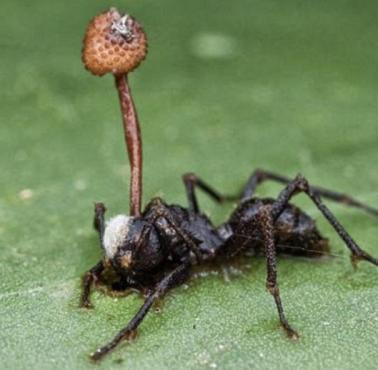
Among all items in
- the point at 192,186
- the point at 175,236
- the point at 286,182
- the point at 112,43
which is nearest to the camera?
the point at 112,43

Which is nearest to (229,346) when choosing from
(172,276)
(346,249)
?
(172,276)

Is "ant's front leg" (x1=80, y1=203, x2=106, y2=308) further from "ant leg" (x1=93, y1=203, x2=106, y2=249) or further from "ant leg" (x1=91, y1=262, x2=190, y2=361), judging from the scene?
"ant leg" (x1=91, y1=262, x2=190, y2=361)

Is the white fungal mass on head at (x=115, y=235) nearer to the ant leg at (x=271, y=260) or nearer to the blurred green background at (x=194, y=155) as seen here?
the blurred green background at (x=194, y=155)

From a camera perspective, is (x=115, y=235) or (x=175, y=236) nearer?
(x=115, y=235)

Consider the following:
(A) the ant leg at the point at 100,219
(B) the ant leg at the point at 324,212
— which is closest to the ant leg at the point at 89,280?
(A) the ant leg at the point at 100,219

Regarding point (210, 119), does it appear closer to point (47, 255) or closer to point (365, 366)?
point (47, 255)

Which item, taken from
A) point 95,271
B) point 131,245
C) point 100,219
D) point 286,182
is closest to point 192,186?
point 286,182

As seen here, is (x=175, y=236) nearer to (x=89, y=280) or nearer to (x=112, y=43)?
(x=89, y=280)

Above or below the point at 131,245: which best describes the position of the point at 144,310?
below
